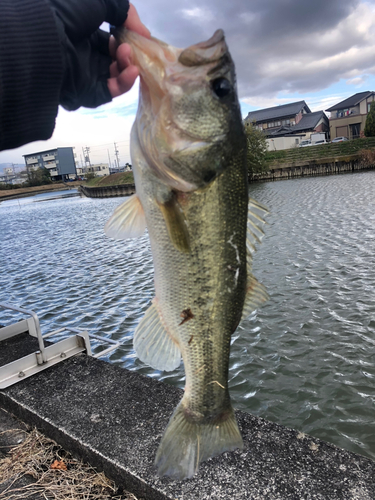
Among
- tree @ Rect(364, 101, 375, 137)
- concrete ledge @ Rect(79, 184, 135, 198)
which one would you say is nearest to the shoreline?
concrete ledge @ Rect(79, 184, 135, 198)

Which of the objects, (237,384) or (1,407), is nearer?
(1,407)

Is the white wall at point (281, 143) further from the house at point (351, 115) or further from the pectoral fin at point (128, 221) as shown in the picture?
the pectoral fin at point (128, 221)

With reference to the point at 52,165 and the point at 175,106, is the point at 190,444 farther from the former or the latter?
the point at 52,165

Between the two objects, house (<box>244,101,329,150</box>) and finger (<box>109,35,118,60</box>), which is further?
house (<box>244,101,329,150</box>)

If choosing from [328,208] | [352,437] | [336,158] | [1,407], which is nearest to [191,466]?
[1,407]

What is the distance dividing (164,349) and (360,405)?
178 inches

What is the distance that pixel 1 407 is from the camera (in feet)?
13.1

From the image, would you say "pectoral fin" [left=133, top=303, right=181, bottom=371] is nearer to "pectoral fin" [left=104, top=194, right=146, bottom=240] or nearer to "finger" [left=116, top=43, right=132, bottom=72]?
"pectoral fin" [left=104, top=194, right=146, bottom=240]

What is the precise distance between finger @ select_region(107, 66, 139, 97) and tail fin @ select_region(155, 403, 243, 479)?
1.74 meters

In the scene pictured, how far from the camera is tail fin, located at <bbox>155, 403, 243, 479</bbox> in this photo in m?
1.99

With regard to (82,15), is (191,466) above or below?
below

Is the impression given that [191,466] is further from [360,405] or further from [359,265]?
[359,265]

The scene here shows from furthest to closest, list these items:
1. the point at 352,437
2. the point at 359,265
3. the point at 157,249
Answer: the point at 359,265
the point at 352,437
the point at 157,249

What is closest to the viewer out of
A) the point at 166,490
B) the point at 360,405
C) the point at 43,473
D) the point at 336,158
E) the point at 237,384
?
the point at 166,490
